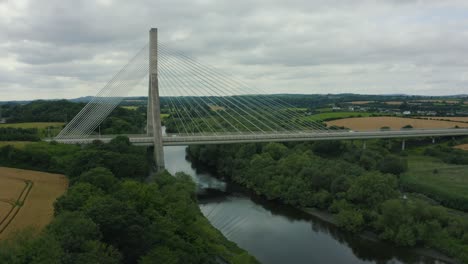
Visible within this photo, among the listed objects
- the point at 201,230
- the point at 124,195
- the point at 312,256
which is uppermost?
the point at 124,195

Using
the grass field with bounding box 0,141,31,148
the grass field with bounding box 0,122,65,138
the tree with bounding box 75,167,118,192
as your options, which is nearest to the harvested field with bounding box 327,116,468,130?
the grass field with bounding box 0,122,65,138

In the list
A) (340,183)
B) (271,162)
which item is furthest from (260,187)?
(340,183)

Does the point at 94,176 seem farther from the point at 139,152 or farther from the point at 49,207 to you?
the point at 139,152

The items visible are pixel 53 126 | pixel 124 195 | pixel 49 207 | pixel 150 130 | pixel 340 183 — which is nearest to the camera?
pixel 124 195

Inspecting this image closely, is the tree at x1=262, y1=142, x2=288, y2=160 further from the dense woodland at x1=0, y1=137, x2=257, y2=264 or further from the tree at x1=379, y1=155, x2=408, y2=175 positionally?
the dense woodland at x1=0, y1=137, x2=257, y2=264

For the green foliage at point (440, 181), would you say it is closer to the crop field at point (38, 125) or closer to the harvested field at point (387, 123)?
the harvested field at point (387, 123)

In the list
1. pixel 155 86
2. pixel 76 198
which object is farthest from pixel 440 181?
pixel 76 198

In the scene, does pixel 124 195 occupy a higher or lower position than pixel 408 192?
higher

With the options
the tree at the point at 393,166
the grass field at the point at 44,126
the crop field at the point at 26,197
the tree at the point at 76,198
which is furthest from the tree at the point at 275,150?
the grass field at the point at 44,126
